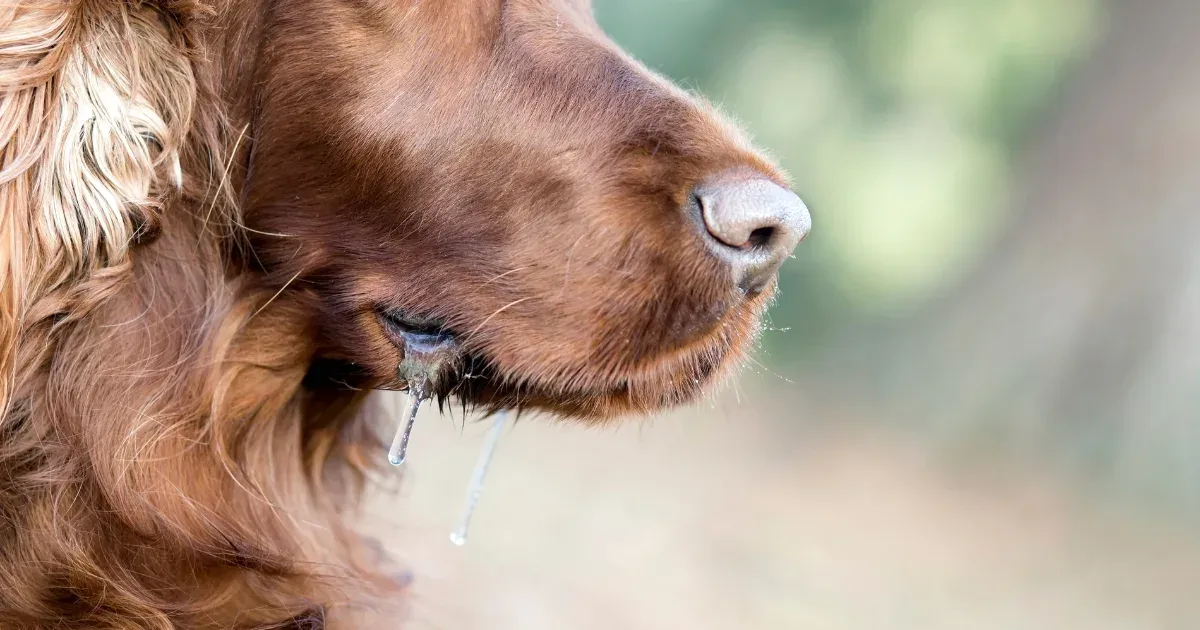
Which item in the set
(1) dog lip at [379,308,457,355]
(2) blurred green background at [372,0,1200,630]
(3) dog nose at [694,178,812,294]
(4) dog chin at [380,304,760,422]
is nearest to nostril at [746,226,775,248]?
(3) dog nose at [694,178,812,294]

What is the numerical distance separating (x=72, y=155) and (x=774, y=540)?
5226 mm

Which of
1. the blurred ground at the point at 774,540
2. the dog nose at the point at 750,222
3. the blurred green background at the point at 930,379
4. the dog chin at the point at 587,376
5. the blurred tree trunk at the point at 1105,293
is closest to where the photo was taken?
the dog nose at the point at 750,222

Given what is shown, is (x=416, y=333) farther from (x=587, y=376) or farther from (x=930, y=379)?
(x=930, y=379)

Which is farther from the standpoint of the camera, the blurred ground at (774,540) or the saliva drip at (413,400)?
the blurred ground at (774,540)

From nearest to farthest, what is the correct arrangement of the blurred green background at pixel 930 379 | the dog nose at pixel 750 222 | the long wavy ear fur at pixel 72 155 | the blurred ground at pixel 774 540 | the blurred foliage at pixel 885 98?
the long wavy ear fur at pixel 72 155
the dog nose at pixel 750 222
the blurred ground at pixel 774 540
the blurred green background at pixel 930 379
the blurred foliage at pixel 885 98

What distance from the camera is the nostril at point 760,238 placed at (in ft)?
5.79

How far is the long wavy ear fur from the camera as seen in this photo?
1629 millimetres

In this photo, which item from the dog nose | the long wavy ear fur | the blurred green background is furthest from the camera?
the blurred green background

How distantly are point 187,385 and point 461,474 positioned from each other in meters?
4.52

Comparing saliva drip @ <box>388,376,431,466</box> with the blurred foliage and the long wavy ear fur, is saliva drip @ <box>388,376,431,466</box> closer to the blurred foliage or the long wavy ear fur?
the long wavy ear fur

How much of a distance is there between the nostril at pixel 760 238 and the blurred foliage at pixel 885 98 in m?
5.28

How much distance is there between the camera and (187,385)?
1.90m

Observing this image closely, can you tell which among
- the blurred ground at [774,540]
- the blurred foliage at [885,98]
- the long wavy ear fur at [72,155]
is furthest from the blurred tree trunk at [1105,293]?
the long wavy ear fur at [72,155]

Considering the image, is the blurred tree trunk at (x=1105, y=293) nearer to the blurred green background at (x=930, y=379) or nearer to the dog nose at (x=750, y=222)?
the blurred green background at (x=930, y=379)
